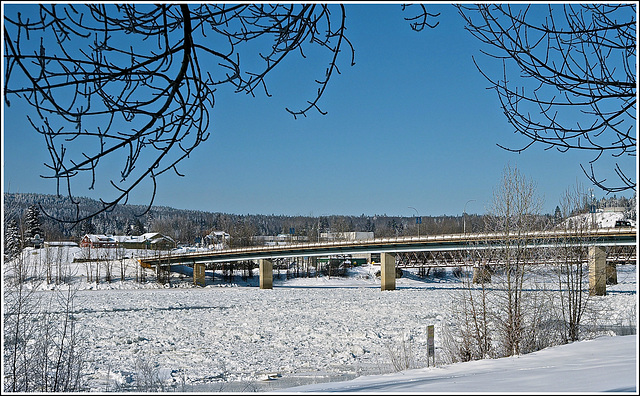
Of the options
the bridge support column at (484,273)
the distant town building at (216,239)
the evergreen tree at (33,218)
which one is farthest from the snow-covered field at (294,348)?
the distant town building at (216,239)

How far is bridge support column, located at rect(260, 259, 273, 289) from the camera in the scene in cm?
6936

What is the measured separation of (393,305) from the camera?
41.3 meters

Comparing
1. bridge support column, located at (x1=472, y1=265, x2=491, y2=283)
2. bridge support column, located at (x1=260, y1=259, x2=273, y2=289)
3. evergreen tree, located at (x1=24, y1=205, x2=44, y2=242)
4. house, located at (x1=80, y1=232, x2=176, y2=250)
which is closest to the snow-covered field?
bridge support column, located at (x1=472, y1=265, x2=491, y2=283)

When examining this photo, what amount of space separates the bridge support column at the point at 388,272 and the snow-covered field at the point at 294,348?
1696 cm

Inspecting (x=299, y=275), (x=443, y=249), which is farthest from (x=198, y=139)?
(x=299, y=275)

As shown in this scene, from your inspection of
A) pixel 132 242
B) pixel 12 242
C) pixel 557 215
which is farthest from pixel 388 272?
pixel 12 242

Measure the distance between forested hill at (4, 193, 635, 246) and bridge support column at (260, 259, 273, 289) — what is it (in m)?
14.1

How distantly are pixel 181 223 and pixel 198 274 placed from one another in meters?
36.0

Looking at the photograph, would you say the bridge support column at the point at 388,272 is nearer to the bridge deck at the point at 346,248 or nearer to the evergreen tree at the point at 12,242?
the bridge deck at the point at 346,248

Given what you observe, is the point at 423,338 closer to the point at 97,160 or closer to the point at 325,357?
the point at 325,357

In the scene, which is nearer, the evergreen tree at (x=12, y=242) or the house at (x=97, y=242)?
the evergreen tree at (x=12, y=242)

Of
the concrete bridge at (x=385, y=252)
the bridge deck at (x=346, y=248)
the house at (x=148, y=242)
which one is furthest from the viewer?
the house at (x=148, y=242)

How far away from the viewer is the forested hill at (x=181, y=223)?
3.73 metres

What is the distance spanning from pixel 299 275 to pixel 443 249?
93.6 ft
